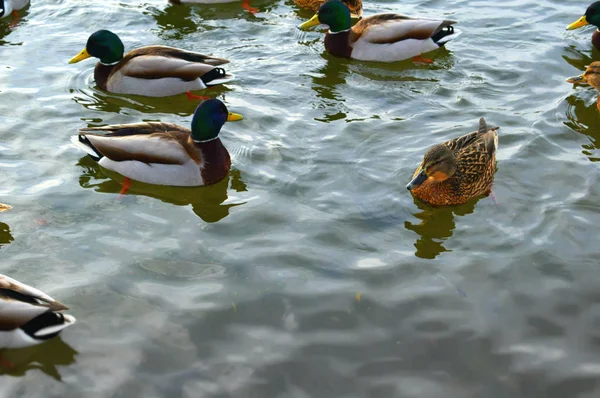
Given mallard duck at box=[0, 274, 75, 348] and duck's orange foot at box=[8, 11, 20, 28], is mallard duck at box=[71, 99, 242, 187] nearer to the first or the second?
mallard duck at box=[0, 274, 75, 348]

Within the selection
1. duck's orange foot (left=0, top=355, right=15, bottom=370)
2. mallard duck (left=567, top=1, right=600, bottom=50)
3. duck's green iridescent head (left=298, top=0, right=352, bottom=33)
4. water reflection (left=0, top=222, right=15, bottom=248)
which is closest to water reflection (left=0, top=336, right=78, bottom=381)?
duck's orange foot (left=0, top=355, right=15, bottom=370)

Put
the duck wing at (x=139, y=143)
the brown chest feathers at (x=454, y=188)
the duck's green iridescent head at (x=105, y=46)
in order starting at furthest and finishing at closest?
the duck's green iridescent head at (x=105, y=46) < the duck wing at (x=139, y=143) < the brown chest feathers at (x=454, y=188)

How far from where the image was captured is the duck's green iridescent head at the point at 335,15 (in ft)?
31.7

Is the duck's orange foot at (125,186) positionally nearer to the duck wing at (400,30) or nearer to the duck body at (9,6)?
the duck wing at (400,30)

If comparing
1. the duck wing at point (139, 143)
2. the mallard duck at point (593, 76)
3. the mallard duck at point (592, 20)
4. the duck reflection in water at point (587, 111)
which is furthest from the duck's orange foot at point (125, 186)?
the mallard duck at point (592, 20)

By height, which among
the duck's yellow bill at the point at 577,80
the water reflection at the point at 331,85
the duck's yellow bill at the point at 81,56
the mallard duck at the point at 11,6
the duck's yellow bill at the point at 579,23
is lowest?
the water reflection at the point at 331,85

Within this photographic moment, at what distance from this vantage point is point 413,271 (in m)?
5.57

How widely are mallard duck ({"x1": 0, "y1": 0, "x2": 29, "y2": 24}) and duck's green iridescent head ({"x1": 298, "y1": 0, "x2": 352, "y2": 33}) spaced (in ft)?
15.6

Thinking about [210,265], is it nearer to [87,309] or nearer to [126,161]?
[87,309]

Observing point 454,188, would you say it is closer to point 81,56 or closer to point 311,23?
point 311,23

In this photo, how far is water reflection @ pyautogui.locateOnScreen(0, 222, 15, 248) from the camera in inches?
234

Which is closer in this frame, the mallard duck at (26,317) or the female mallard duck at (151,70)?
the mallard duck at (26,317)

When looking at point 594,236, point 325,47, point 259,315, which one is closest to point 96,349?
point 259,315

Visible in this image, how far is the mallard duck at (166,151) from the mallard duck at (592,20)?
5.52m
